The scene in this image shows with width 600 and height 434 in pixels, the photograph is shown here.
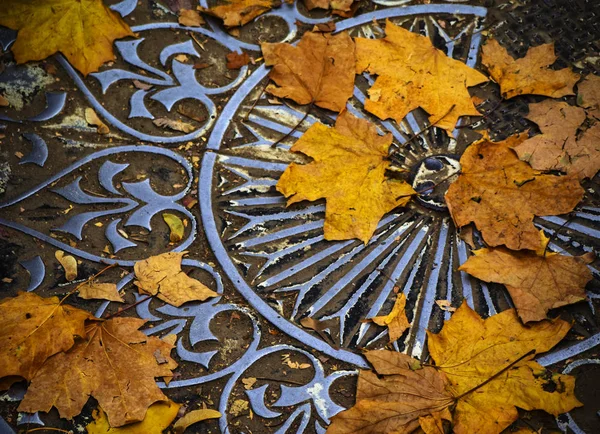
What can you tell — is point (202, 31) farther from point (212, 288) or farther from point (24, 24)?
point (212, 288)

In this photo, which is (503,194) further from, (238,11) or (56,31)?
(56,31)

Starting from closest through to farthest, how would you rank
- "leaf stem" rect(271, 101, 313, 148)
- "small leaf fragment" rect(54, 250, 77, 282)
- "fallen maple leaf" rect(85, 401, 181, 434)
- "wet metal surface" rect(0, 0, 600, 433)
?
1. "fallen maple leaf" rect(85, 401, 181, 434)
2. "wet metal surface" rect(0, 0, 600, 433)
3. "small leaf fragment" rect(54, 250, 77, 282)
4. "leaf stem" rect(271, 101, 313, 148)

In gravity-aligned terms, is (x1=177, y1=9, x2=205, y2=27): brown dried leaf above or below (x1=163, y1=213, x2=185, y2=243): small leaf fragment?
above

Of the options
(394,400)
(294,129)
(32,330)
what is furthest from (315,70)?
(32,330)

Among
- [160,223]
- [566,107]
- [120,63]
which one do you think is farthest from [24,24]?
[566,107]

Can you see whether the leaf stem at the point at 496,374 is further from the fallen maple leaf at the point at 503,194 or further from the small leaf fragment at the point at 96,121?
the small leaf fragment at the point at 96,121

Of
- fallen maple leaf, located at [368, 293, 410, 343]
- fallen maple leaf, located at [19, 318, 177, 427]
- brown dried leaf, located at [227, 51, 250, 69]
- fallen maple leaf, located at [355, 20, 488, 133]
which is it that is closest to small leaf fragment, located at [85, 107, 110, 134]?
brown dried leaf, located at [227, 51, 250, 69]

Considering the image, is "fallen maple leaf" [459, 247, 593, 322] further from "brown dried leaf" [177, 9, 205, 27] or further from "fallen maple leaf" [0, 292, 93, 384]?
"brown dried leaf" [177, 9, 205, 27]
